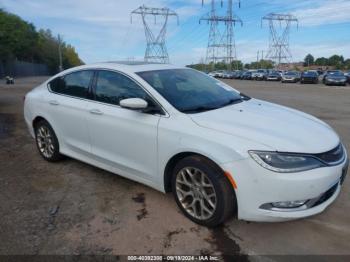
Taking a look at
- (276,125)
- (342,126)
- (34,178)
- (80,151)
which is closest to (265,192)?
(276,125)

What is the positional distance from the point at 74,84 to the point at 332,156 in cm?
344

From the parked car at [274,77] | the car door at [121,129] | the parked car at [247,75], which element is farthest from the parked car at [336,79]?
the car door at [121,129]

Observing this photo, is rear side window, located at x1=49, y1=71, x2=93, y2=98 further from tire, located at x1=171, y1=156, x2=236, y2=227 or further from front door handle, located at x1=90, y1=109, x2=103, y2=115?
tire, located at x1=171, y1=156, x2=236, y2=227

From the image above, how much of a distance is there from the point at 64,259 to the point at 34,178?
83.6 inches

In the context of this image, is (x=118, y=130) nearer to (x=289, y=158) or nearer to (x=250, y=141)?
(x=250, y=141)

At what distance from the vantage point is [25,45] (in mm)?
61688

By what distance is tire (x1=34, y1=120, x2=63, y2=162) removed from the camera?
5078 mm

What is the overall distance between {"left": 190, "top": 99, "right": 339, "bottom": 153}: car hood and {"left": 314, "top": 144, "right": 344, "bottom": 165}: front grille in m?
0.04

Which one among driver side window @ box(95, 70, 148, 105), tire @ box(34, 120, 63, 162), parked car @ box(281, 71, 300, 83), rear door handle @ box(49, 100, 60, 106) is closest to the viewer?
driver side window @ box(95, 70, 148, 105)

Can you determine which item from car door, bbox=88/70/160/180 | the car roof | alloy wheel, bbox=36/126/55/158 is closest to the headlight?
car door, bbox=88/70/160/180

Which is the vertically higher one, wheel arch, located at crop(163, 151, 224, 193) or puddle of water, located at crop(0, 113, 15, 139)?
wheel arch, located at crop(163, 151, 224, 193)

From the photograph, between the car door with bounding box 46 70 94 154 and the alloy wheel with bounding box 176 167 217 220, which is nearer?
the alloy wheel with bounding box 176 167 217 220

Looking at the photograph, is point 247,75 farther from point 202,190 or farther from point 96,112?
point 202,190

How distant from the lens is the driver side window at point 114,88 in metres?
3.92
